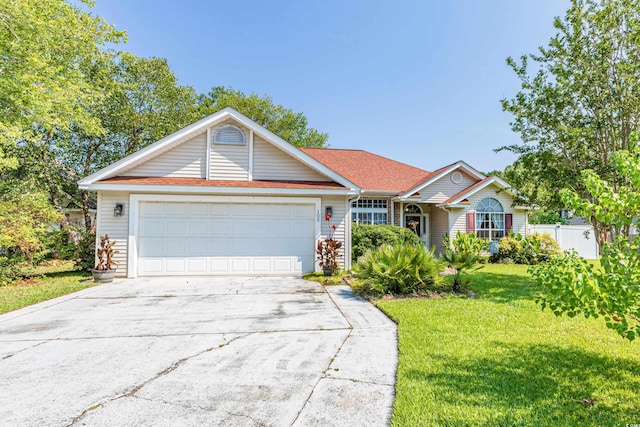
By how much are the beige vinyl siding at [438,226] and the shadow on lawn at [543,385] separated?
40.1 feet

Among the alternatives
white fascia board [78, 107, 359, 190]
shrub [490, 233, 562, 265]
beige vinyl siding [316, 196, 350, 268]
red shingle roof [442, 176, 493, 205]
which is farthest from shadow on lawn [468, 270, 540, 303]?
red shingle roof [442, 176, 493, 205]

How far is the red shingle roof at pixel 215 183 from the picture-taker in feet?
29.6

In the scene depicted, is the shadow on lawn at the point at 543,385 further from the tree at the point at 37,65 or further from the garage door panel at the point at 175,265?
the tree at the point at 37,65

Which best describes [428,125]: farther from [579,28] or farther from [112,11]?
[112,11]

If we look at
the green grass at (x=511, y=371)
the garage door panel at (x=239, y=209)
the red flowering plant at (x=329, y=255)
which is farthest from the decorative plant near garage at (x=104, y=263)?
the green grass at (x=511, y=371)

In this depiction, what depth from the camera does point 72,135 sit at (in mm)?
16359

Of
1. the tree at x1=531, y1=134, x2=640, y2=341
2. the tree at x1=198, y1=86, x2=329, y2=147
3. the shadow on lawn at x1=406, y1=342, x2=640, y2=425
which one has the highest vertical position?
the tree at x1=198, y1=86, x2=329, y2=147

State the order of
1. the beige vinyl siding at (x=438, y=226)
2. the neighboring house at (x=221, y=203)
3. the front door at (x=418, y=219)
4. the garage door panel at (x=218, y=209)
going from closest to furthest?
the neighboring house at (x=221, y=203), the garage door panel at (x=218, y=209), the beige vinyl siding at (x=438, y=226), the front door at (x=418, y=219)

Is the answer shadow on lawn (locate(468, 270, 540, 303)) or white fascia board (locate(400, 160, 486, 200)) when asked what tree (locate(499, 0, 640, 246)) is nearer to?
shadow on lawn (locate(468, 270, 540, 303))

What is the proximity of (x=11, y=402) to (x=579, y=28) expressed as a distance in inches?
476

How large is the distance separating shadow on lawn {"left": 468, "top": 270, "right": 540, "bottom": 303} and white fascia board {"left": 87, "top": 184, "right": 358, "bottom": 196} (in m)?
4.45

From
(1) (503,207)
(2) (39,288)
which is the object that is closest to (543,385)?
(2) (39,288)

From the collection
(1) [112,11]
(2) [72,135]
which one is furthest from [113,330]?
(2) [72,135]

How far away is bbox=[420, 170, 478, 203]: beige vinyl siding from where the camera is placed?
1542 cm
